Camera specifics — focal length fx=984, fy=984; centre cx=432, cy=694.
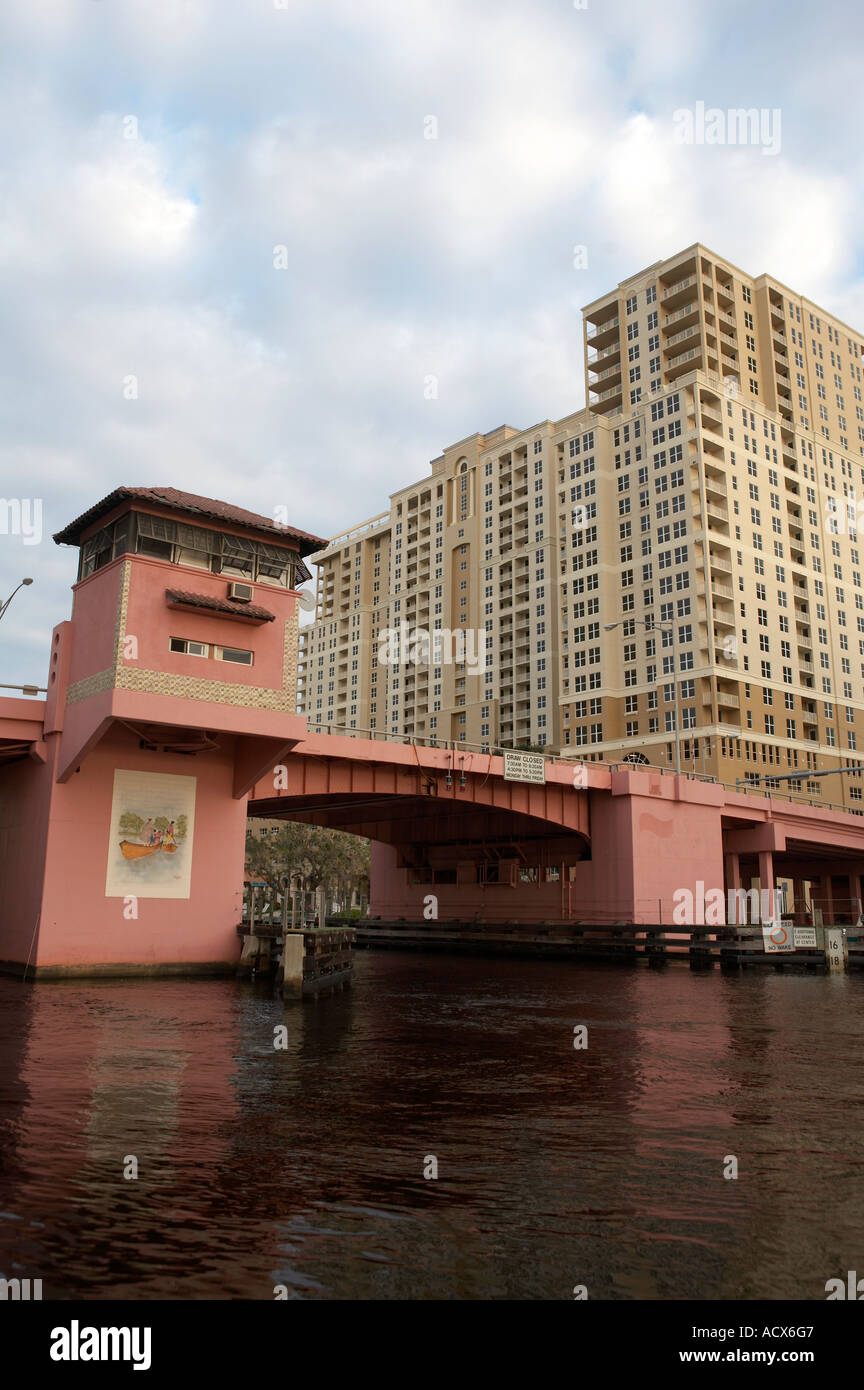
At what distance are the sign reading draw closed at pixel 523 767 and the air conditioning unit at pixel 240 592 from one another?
690 inches

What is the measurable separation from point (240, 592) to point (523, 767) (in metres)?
18.9

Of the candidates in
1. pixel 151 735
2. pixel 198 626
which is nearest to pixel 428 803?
pixel 151 735

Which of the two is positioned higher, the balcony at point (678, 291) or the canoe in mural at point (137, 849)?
the balcony at point (678, 291)

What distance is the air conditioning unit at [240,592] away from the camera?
107 feet

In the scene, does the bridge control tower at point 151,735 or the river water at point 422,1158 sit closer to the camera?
the river water at point 422,1158

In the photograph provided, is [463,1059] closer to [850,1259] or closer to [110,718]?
[850,1259]

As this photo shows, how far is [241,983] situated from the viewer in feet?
106

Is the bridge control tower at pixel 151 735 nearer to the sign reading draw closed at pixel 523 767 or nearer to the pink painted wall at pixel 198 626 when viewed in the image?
the pink painted wall at pixel 198 626

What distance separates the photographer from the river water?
737cm

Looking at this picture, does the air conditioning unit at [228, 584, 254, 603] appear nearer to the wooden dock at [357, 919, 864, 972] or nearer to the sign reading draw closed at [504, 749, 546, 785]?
the sign reading draw closed at [504, 749, 546, 785]

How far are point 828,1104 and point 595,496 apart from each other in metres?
96.1

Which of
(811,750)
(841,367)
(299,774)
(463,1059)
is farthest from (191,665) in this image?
(841,367)
